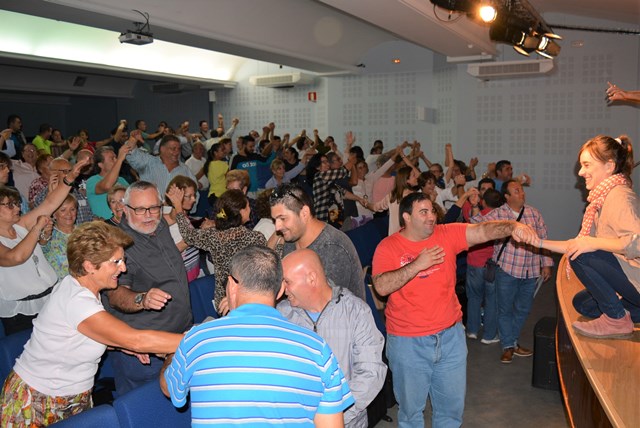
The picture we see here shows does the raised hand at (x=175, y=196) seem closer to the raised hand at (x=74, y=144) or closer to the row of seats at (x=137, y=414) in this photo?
the row of seats at (x=137, y=414)

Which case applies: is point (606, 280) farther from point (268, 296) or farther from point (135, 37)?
point (135, 37)

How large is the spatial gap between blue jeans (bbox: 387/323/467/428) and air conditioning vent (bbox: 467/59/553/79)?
8.41m

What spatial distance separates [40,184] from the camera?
18.9ft

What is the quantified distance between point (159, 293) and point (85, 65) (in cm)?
1086

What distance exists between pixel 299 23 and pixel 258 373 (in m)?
9.12

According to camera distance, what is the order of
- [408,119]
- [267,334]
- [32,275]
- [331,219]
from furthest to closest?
1. [408,119]
2. [331,219]
3. [32,275]
4. [267,334]

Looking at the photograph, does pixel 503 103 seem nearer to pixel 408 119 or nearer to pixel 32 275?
pixel 408 119

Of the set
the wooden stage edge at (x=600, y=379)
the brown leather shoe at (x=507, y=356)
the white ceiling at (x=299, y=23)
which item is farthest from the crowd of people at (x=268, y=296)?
the white ceiling at (x=299, y=23)

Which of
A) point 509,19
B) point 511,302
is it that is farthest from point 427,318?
point 509,19

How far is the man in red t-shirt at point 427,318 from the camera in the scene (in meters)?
3.31

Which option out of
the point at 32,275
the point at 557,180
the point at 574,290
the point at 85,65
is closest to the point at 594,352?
the point at 574,290

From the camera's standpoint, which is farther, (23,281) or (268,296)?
(23,281)

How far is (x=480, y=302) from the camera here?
20.0 ft

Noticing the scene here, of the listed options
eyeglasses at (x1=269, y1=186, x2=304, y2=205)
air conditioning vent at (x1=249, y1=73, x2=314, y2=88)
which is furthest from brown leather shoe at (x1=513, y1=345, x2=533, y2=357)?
air conditioning vent at (x1=249, y1=73, x2=314, y2=88)
